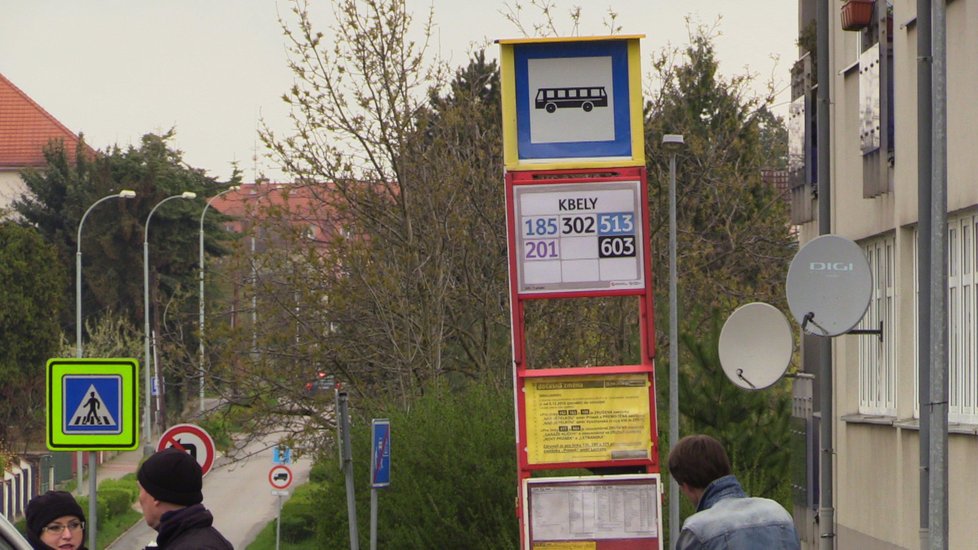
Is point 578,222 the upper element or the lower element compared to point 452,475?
upper

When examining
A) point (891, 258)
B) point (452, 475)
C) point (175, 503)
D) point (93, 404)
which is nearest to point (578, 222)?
point (93, 404)

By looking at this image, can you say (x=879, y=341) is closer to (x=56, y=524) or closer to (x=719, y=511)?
(x=56, y=524)

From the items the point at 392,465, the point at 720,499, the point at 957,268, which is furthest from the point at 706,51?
the point at 720,499

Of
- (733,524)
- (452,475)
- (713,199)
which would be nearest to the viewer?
(733,524)

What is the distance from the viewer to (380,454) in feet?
72.1

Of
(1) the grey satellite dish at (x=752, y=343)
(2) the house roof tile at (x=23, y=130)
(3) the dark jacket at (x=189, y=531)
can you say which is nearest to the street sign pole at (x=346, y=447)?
(1) the grey satellite dish at (x=752, y=343)

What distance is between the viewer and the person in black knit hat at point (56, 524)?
697 cm

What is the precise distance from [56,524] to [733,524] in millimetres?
2624

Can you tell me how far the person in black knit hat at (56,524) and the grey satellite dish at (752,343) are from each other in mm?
10628

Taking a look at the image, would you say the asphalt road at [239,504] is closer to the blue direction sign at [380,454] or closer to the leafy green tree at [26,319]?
the leafy green tree at [26,319]

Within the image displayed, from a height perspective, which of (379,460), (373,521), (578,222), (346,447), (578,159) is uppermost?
(578,159)

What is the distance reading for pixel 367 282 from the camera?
3000 centimetres

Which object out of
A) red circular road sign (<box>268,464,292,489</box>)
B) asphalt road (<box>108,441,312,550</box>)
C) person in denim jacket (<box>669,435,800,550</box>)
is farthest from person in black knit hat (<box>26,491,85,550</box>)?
red circular road sign (<box>268,464,292,489</box>)

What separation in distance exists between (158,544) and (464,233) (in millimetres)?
25567
